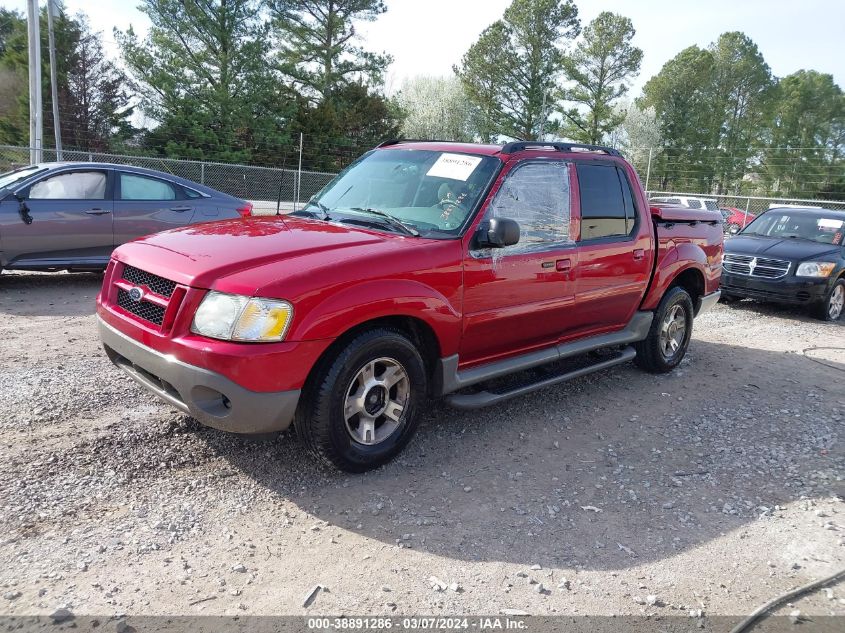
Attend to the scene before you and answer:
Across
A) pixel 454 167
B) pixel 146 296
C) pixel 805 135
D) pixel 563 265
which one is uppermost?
pixel 805 135

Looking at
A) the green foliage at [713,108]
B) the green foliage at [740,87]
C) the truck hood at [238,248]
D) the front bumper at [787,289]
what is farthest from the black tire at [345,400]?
the green foliage at [740,87]

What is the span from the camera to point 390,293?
140 inches

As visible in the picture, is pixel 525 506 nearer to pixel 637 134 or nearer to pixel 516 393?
pixel 516 393

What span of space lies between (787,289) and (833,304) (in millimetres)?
983

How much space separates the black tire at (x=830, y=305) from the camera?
9523 millimetres

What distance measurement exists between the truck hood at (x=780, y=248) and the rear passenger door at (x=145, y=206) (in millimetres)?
8378

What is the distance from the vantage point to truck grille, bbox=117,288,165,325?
345cm

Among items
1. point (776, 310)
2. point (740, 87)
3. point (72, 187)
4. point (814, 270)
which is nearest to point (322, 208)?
point (72, 187)

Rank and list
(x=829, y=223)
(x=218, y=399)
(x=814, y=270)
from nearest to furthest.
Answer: (x=218, y=399) < (x=814, y=270) < (x=829, y=223)

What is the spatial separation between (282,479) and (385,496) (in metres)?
0.61

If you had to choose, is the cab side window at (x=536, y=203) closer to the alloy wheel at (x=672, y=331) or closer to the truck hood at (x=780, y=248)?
the alloy wheel at (x=672, y=331)

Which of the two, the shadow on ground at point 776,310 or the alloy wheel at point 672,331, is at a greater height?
the alloy wheel at point 672,331

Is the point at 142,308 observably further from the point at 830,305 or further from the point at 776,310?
the point at 776,310

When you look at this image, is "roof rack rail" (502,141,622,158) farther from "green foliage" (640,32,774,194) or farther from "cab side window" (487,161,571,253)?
"green foliage" (640,32,774,194)
